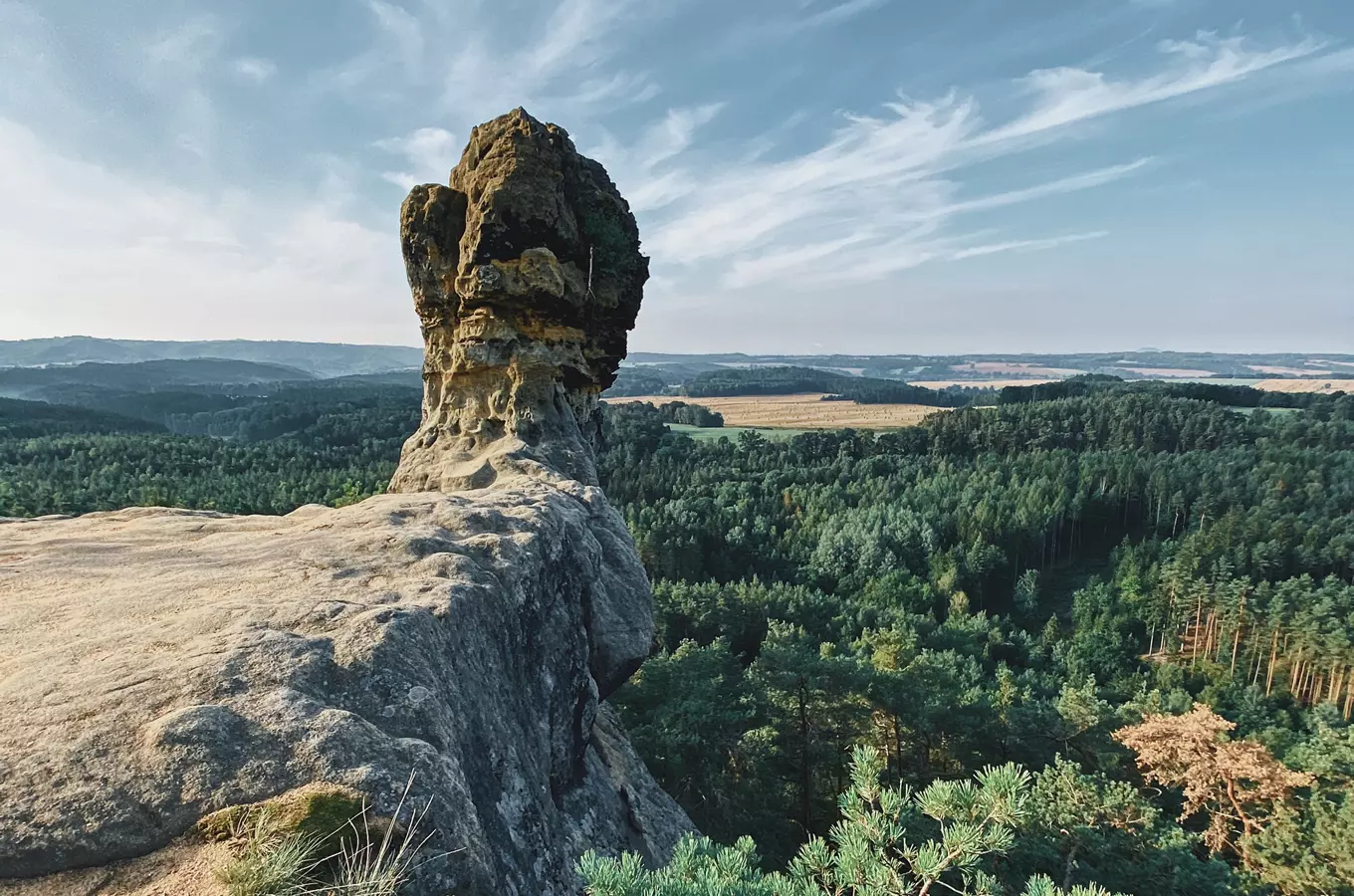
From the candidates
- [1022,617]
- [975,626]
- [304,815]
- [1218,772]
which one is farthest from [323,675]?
[1022,617]

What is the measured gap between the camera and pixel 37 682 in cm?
646

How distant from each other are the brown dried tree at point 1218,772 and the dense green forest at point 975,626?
11 cm

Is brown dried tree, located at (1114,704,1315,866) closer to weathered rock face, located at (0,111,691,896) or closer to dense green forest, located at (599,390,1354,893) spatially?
dense green forest, located at (599,390,1354,893)

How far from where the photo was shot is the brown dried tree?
2081 centimetres

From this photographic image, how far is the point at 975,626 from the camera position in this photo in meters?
54.6

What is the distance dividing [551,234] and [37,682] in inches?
582

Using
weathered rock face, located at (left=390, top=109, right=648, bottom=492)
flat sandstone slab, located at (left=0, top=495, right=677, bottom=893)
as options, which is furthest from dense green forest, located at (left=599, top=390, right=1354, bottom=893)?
weathered rock face, located at (left=390, top=109, right=648, bottom=492)

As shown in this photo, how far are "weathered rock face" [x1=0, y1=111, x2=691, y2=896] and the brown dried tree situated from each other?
1777cm

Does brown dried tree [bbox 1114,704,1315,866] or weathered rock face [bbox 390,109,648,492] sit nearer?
weathered rock face [bbox 390,109,648,492]

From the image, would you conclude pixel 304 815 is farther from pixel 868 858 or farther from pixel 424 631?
pixel 868 858

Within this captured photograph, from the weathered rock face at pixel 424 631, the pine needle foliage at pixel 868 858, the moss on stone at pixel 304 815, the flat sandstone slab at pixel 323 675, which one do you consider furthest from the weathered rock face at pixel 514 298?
the moss on stone at pixel 304 815

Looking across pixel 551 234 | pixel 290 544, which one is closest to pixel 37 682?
pixel 290 544

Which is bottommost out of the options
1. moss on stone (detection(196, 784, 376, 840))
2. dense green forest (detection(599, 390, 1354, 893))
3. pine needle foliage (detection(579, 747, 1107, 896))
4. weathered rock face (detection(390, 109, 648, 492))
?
dense green forest (detection(599, 390, 1354, 893))

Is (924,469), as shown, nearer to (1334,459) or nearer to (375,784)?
(1334,459)
